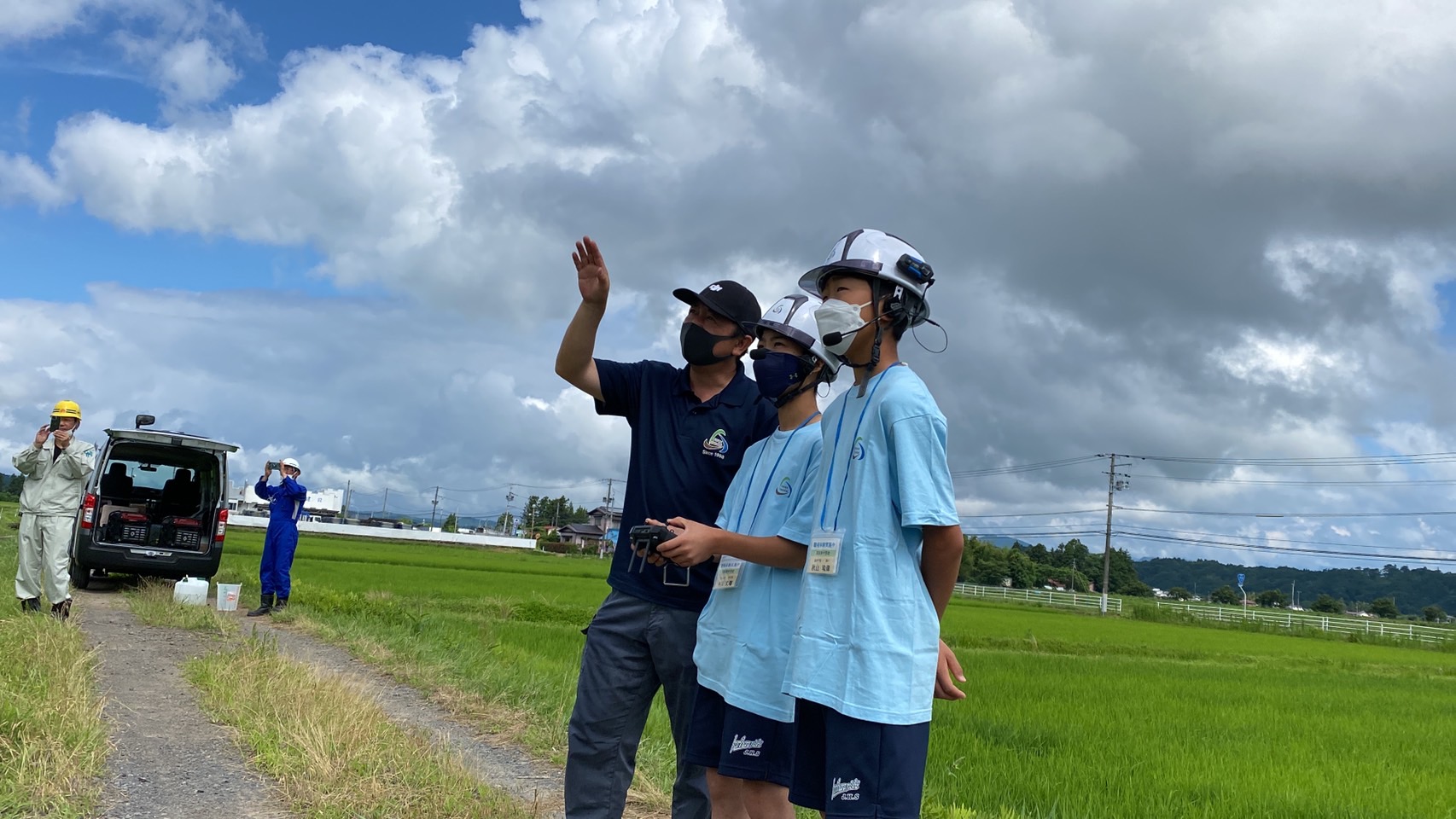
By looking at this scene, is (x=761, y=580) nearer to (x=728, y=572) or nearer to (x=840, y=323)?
(x=728, y=572)

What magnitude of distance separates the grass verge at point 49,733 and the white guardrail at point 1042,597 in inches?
1927

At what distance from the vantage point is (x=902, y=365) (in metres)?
2.20

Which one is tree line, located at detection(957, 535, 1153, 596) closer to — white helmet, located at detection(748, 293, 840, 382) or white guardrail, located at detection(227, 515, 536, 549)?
white guardrail, located at detection(227, 515, 536, 549)

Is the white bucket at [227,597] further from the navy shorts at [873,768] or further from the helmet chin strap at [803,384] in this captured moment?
the navy shorts at [873,768]

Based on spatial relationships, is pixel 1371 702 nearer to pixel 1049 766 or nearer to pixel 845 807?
pixel 1049 766

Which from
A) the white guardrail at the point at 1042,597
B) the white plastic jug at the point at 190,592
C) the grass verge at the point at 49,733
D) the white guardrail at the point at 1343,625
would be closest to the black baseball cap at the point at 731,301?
the grass verge at the point at 49,733

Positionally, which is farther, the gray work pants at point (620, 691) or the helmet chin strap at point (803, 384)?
the gray work pants at point (620, 691)

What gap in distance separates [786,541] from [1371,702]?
43.5 ft

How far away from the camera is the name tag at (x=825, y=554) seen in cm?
204

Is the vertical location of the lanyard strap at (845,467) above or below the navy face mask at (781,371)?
below

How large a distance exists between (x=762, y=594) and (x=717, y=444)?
2.03ft

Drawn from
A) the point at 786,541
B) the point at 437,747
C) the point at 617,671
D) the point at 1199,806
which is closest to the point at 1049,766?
the point at 1199,806

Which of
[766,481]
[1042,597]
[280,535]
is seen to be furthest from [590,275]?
[1042,597]

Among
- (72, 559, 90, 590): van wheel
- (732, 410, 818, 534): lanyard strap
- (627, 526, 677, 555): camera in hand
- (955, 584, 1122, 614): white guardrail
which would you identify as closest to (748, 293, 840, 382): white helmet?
(732, 410, 818, 534): lanyard strap
